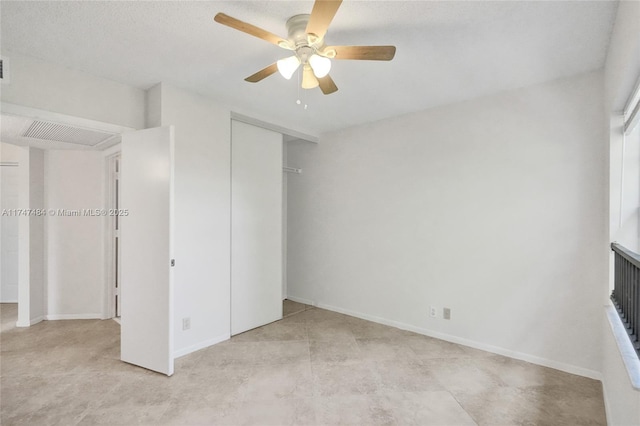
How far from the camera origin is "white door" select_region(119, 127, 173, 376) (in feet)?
8.36

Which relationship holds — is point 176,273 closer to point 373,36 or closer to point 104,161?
point 104,161

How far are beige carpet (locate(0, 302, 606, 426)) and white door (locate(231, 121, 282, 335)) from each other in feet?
1.49

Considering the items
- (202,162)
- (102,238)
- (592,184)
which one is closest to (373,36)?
(202,162)

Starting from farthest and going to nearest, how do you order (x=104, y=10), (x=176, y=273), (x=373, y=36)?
(x=176, y=273) < (x=373, y=36) < (x=104, y=10)

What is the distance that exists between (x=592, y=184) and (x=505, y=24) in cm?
157

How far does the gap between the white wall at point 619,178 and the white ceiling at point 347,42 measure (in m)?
0.18

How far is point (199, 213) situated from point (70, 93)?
4.67 feet

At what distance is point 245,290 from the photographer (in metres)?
3.57

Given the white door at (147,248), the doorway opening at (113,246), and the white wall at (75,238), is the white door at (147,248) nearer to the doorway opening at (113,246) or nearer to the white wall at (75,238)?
the doorway opening at (113,246)

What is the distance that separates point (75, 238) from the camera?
400 cm

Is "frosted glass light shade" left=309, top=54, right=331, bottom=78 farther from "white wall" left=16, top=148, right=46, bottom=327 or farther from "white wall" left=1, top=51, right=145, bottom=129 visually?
"white wall" left=16, top=148, right=46, bottom=327

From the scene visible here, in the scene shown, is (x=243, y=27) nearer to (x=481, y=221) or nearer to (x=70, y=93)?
(x=70, y=93)

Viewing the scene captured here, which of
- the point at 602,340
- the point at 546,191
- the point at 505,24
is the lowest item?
the point at 602,340

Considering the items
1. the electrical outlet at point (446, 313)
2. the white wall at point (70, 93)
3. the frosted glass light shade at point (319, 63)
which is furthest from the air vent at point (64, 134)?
the electrical outlet at point (446, 313)
